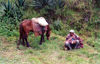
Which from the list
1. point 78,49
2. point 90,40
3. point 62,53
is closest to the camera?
point 62,53

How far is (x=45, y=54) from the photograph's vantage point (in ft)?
21.7

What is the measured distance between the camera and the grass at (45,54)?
6002mm

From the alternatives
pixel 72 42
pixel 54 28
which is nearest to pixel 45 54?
pixel 72 42

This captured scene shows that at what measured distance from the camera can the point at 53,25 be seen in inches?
383

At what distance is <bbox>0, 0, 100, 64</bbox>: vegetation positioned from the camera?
6.32m

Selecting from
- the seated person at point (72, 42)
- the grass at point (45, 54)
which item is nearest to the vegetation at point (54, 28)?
the grass at point (45, 54)

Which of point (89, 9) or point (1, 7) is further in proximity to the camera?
point (89, 9)

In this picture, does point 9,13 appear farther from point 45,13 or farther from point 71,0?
point 71,0

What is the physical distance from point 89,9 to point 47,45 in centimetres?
415

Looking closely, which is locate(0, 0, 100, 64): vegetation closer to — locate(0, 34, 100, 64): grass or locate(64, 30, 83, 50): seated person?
locate(0, 34, 100, 64): grass

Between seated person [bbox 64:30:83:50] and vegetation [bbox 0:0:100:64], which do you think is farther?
seated person [bbox 64:30:83:50]

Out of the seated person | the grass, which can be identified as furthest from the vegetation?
the seated person

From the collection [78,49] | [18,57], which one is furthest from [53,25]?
[18,57]

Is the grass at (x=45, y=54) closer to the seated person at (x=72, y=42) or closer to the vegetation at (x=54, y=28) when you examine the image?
the vegetation at (x=54, y=28)
